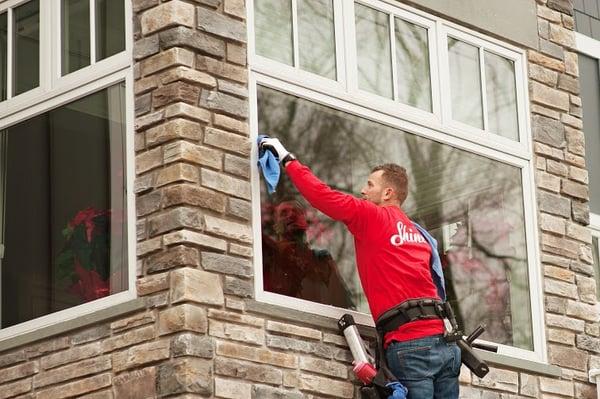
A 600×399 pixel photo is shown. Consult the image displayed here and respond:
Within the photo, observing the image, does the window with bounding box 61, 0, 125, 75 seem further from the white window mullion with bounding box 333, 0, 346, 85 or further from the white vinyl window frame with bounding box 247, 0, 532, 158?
the white window mullion with bounding box 333, 0, 346, 85

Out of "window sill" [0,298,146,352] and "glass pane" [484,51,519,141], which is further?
"glass pane" [484,51,519,141]

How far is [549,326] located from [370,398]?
2225 mm


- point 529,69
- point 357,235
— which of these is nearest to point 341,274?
point 357,235

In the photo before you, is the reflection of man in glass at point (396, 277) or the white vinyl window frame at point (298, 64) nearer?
the reflection of man in glass at point (396, 277)

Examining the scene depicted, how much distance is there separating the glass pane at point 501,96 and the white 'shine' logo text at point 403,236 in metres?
1.90

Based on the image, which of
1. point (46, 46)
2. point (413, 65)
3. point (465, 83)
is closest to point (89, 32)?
point (46, 46)

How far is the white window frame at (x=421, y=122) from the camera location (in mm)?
11016

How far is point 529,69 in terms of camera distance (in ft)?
43.2

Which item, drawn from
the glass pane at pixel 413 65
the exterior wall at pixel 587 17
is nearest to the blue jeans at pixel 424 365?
the glass pane at pixel 413 65

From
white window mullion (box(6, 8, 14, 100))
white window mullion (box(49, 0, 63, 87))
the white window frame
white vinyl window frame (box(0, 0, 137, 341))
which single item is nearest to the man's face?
the white window frame

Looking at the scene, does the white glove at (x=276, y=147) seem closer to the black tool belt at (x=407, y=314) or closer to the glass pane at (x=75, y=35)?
the black tool belt at (x=407, y=314)

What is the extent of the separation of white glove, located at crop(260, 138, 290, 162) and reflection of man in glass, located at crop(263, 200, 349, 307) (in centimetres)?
41

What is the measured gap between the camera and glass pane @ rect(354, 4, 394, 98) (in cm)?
1195

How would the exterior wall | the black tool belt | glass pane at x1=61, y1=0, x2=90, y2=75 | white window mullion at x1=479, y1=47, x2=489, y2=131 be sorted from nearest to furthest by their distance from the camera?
1. the black tool belt
2. glass pane at x1=61, y1=0, x2=90, y2=75
3. white window mullion at x1=479, y1=47, x2=489, y2=131
4. the exterior wall
